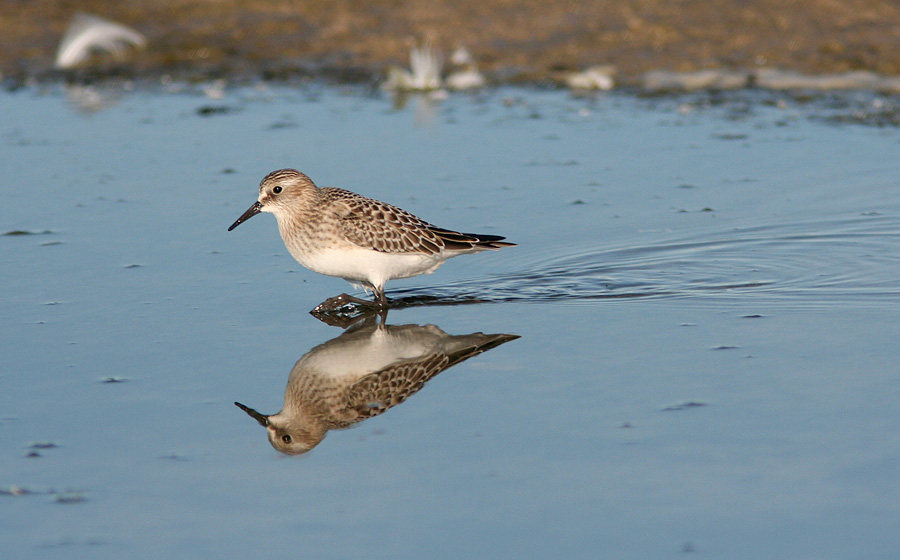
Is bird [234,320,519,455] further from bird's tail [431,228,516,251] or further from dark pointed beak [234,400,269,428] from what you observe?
bird's tail [431,228,516,251]

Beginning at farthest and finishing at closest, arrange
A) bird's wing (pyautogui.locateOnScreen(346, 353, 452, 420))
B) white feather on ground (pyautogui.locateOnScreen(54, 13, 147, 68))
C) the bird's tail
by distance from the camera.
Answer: white feather on ground (pyautogui.locateOnScreen(54, 13, 147, 68)), the bird's tail, bird's wing (pyautogui.locateOnScreen(346, 353, 452, 420))

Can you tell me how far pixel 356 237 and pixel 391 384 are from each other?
1855 mm

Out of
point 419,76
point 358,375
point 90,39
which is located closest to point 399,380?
point 358,375

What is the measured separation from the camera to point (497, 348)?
6652 millimetres

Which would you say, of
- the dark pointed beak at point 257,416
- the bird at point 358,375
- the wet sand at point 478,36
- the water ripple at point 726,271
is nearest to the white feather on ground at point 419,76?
the wet sand at point 478,36

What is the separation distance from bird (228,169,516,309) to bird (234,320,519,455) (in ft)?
1.57

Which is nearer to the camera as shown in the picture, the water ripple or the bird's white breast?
the bird's white breast

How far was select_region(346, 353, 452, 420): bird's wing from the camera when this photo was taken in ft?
19.1

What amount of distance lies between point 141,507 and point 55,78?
12733 millimetres

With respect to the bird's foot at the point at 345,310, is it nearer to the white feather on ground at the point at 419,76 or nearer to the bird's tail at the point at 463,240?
the bird's tail at the point at 463,240

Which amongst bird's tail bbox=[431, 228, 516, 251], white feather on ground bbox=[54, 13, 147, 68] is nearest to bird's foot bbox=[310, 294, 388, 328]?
bird's tail bbox=[431, 228, 516, 251]

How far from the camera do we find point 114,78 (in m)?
16.0

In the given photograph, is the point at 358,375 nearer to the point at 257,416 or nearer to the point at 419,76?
the point at 257,416

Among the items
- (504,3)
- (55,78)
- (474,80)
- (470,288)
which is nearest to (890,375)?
(470,288)
